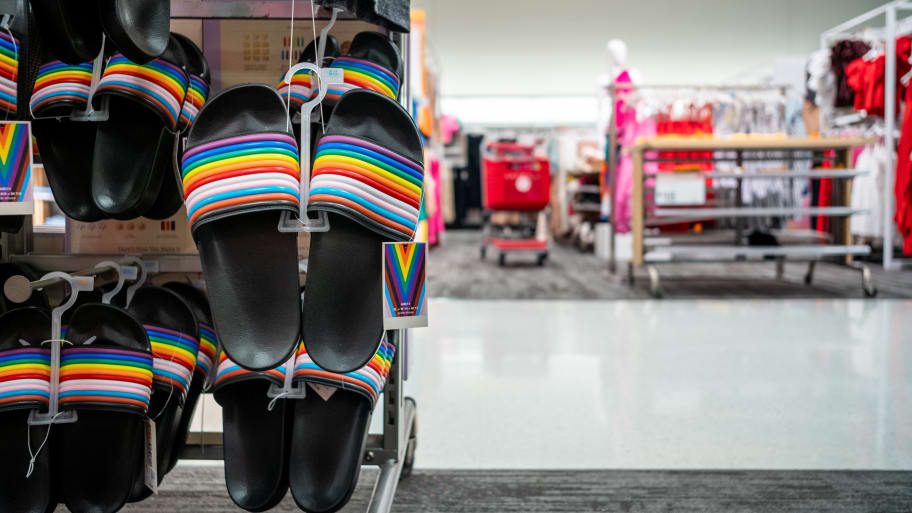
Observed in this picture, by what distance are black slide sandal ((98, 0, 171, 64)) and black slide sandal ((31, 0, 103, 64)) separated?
2.2 inches

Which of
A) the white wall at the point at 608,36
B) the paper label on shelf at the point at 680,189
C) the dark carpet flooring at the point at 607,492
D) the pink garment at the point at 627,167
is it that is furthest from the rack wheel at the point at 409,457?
the white wall at the point at 608,36

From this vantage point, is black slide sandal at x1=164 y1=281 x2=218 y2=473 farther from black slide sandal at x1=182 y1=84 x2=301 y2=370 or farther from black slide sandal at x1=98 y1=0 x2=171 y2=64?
black slide sandal at x1=98 y1=0 x2=171 y2=64

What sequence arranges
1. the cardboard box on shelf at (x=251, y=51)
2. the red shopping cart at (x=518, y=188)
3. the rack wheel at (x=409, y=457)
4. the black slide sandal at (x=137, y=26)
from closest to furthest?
the black slide sandal at (x=137, y=26) < the cardboard box on shelf at (x=251, y=51) < the rack wheel at (x=409, y=457) < the red shopping cart at (x=518, y=188)

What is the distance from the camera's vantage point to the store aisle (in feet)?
4.92

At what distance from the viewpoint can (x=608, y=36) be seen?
9.38 m

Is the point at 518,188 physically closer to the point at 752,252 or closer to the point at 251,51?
the point at 752,252

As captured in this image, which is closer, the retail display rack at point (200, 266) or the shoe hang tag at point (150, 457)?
the shoe hang tag at point (150, 457)

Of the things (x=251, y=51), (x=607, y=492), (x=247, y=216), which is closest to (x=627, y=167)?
(x=607, y=492)

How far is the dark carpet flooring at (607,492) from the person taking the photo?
1.22 meters

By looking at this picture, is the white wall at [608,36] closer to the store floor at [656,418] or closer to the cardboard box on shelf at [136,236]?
the store floor at [656,418]

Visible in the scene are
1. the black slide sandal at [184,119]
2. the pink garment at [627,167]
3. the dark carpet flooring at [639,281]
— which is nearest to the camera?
the black slide sandal at [184,119]

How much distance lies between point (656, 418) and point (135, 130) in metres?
1.36

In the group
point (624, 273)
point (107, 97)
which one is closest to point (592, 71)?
point (624, 273)

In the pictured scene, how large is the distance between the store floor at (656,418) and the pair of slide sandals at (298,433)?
37 cm
